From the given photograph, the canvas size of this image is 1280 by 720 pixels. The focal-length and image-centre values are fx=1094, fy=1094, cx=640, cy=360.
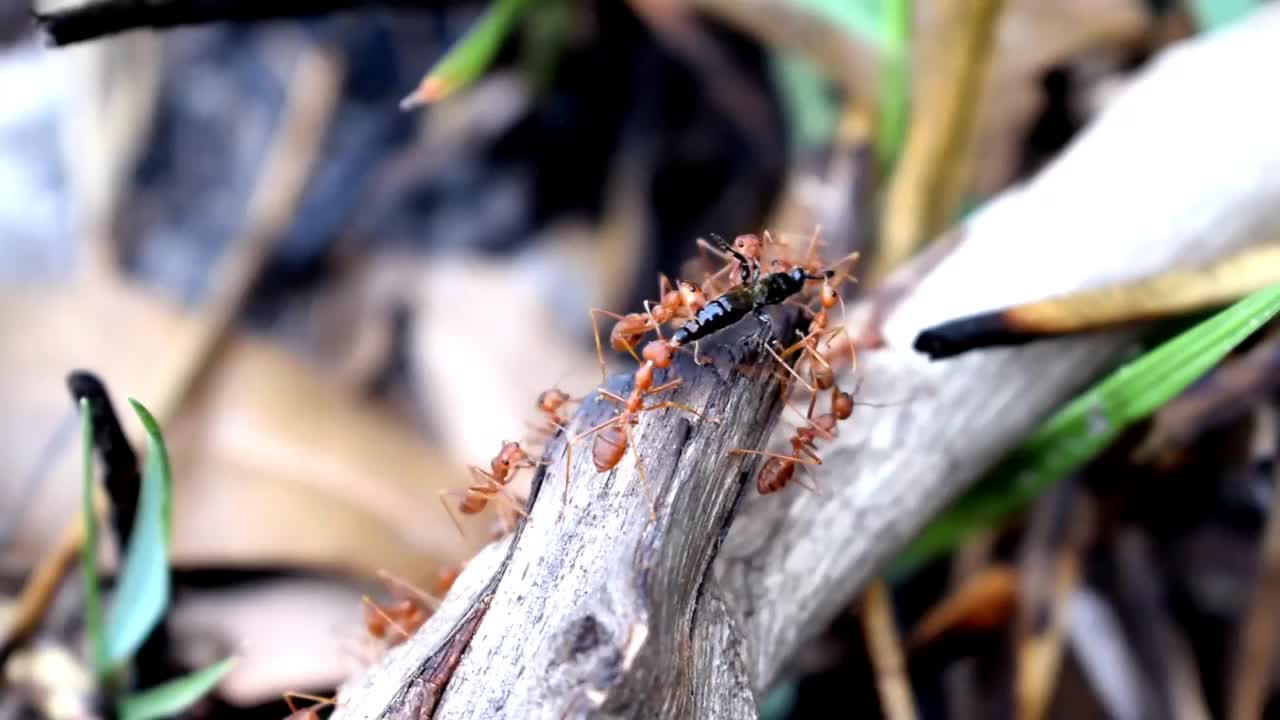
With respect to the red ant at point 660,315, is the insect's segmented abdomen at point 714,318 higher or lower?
lower

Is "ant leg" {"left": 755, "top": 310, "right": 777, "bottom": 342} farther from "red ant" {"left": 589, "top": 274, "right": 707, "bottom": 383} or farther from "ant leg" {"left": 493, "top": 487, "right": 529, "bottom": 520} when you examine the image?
"ant leg" {"left": 493, "top": 487, "right": 529, "bottom": 520}

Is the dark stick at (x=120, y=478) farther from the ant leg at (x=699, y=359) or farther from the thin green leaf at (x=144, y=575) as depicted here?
the ant leg at (x=699, y=359)

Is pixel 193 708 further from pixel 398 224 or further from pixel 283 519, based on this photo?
pixel 398 224

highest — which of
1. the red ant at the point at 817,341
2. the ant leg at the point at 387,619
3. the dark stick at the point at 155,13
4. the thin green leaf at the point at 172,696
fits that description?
the dark stick at the point at 155,13

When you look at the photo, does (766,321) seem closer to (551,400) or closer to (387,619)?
(551,400)

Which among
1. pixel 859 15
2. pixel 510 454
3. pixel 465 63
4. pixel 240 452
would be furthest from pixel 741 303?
pixel 240 452

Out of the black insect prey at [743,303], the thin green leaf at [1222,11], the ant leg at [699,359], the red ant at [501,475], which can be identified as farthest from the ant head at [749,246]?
the thin green leaf at [1222,11]

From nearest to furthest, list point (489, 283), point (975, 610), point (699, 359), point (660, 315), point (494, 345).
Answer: point (699, 359), point (660, 315), point (975, 610), point (494, 345), point (489, 283)
